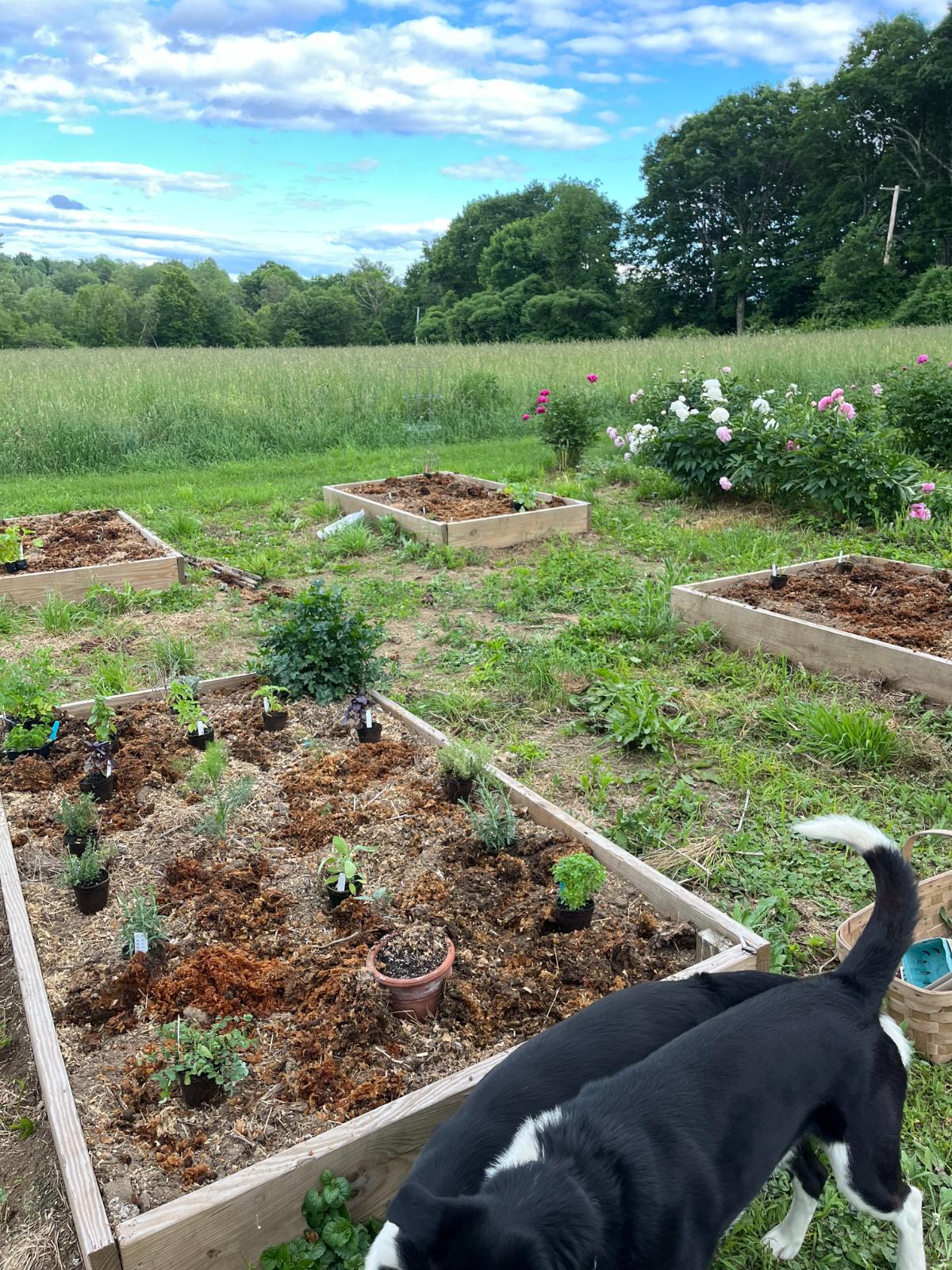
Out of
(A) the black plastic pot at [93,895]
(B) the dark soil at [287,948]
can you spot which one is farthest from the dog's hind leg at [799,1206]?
(A) the black plastic pot at [93,895]

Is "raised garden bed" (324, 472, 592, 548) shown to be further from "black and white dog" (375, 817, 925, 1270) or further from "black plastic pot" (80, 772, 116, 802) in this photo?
"black and white dog" (375, 817, 925, 1270)

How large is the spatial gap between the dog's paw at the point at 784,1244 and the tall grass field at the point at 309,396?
1138cm

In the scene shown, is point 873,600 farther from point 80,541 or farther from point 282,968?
point 80,541

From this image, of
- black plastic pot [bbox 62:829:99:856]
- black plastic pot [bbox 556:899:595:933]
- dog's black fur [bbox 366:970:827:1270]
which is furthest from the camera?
black plastic pot [bbox 62:829:99:856]

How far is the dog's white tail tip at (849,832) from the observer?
6.07ft

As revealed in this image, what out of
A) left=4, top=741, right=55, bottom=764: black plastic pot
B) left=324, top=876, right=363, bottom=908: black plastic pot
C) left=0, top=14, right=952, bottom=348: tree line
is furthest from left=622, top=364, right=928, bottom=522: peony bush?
left=0, top=14, right=952, bottom=348: tree line

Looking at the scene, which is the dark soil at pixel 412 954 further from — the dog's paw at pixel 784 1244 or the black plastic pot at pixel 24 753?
the black plastic pot at pixel 24 753

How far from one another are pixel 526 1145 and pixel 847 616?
14.7 ft

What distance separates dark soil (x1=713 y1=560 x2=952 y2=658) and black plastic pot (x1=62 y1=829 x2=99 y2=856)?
13.1 ft

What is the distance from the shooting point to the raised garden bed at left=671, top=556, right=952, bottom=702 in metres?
4.68

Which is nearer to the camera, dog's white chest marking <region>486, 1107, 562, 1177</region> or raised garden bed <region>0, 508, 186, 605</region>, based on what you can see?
dog's white chest marking <region>486, 1107, 562, 1177</region>

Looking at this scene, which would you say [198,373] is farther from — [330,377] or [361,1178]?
[361,1178]

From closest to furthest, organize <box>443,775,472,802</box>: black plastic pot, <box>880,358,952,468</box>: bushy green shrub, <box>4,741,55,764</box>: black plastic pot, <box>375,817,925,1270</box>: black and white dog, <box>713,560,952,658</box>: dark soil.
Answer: <box>375,817,925,1270</box>: black and white dog
<box>443,775,472,802</box>: black plastic pot
<box>4,741,55,764</box>: black plastic pot
<box>713,560,952,658</box>: dark soil
<box>880,358,952,468</box>: bushy green shrub

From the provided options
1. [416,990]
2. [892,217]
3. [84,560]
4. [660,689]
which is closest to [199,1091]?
[416,990]
